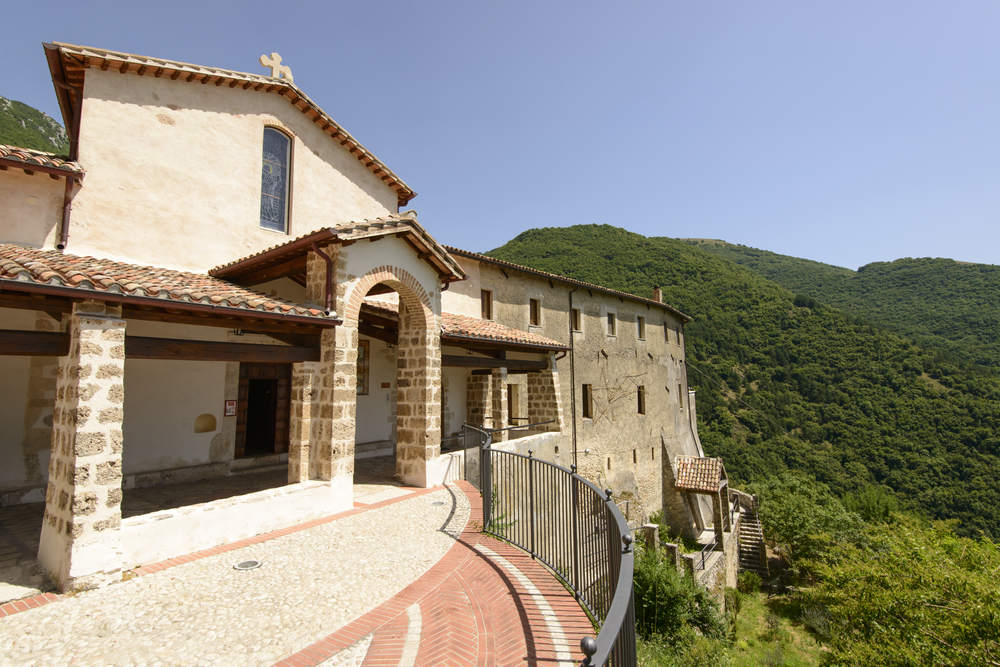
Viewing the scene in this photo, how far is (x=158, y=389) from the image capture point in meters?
8.80

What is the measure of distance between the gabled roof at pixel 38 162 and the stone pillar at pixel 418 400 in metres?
5.84

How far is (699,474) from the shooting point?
23.5 m

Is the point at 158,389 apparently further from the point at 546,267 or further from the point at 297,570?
the point at 546,267

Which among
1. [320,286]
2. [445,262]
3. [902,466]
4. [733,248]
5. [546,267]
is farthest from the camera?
[733,248]

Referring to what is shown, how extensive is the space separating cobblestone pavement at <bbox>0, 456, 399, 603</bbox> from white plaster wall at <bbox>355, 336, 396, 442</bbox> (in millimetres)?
894

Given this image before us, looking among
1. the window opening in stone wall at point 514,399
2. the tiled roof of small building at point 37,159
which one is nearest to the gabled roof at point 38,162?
the tiled roof of small building at point 37,159

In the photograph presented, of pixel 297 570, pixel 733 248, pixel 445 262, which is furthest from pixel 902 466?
pixel 733 248

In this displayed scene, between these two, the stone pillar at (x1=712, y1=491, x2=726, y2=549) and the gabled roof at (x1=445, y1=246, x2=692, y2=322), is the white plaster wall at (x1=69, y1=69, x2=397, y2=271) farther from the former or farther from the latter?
the stone pillar at (x1=712, y1=491, x2=726, y2=549)

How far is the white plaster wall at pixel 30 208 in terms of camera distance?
750 centimetres

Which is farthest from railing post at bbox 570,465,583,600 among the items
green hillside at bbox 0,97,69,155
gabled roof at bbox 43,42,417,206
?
green hillside at bbox 0,97,69,155

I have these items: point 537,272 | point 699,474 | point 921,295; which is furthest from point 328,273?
point 921,295

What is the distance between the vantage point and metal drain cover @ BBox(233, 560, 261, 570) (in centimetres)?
539

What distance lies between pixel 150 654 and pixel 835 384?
5659 centimetres

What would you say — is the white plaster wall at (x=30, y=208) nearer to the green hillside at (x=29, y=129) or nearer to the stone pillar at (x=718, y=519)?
the green hillside at (x=29, y=129)
